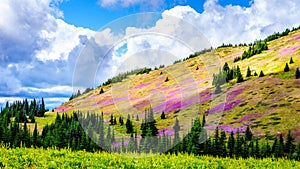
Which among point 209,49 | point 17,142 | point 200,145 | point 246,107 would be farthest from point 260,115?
point 209,49

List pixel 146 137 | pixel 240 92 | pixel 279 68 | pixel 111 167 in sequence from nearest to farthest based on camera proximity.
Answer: pixel 111 167
pixel 146 137
pixel 240 92
pixel 279 68

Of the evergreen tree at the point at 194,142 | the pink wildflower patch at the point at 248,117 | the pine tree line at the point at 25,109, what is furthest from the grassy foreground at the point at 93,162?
the pine tree line at the point at 25,109

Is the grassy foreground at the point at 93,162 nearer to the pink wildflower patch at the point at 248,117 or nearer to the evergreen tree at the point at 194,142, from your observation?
the evergreen tree at the point at 194,142

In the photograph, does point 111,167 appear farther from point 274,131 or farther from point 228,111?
point 228,111

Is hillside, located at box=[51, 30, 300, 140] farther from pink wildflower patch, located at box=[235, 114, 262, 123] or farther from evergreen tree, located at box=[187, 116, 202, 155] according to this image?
evergreen tree, located at box=[187, 116, 202, 155]

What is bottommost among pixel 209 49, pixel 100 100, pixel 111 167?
pixel 111 167

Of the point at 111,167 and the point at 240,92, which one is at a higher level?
the point at 240,92

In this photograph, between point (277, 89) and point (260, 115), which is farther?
point (277, 89)

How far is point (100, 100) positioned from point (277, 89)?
50.7m

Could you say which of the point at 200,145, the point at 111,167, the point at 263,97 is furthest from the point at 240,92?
the point at 111,167

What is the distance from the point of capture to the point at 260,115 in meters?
56.1

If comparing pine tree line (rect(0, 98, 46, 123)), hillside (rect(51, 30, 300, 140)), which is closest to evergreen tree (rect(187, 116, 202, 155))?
hillside (rect(51, 30, 300, 140))

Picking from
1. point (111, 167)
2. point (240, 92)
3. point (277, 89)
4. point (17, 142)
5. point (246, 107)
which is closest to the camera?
point (111, 167)

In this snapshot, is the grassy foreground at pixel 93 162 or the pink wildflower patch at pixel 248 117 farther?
the pink wildflower patch at pixel 248 117
